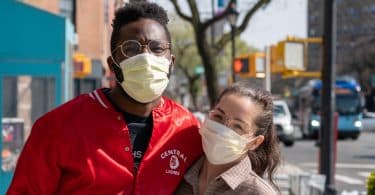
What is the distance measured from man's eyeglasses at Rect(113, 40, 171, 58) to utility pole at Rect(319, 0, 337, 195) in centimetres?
729

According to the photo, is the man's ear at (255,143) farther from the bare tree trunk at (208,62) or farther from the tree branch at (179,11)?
the tree branch at (179,11)

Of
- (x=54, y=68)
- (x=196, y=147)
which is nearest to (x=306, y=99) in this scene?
(x=54, y=68)

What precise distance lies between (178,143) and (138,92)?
11.0 inches

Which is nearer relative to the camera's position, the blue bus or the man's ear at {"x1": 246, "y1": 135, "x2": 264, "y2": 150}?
the man's ear at {"x1": 246, "y1": 135, "x2": 264, "y2": 150}

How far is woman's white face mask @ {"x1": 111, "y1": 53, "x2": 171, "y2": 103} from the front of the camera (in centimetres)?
248

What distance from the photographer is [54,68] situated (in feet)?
23.9

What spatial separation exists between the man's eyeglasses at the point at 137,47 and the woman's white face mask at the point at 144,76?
21 millimetres

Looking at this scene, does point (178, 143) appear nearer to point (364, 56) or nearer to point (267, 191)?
point (267, 191)

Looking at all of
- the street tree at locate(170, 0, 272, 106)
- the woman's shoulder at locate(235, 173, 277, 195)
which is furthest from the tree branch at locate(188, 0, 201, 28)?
the woman's shoulder at locate(235, 173, 277, 195)

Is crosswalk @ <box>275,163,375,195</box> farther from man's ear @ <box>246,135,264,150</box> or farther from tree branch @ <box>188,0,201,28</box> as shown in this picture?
man's ear @ <box>246,135,264,150</box>

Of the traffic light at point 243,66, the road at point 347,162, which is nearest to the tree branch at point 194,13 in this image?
the road at point 347,162

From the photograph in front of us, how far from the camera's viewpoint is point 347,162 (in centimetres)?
2145

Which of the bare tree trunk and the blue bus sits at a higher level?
the bare tree trunk

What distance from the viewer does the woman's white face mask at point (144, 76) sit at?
248cm
